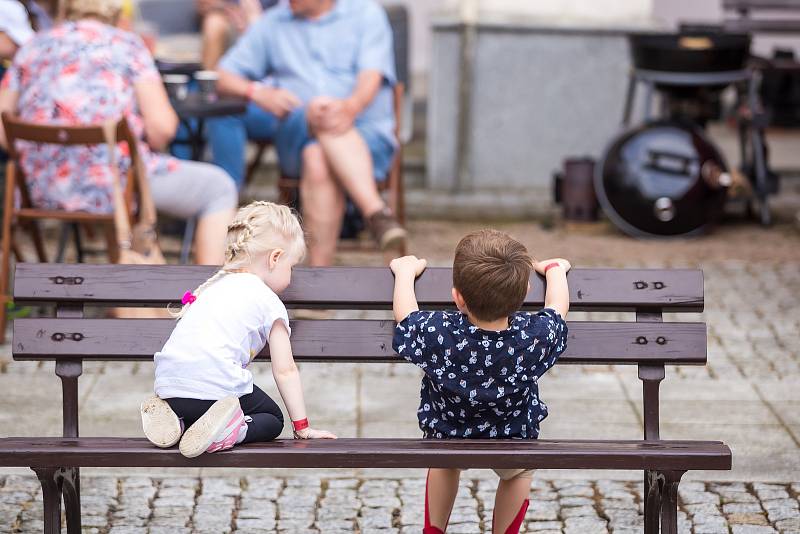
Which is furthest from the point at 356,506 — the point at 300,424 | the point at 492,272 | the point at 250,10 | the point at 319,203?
the point at 250,10

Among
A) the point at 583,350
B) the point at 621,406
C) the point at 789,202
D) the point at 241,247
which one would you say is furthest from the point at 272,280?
the point at 789,202

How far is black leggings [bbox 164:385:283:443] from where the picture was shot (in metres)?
3.13

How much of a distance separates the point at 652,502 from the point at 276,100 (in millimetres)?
3569

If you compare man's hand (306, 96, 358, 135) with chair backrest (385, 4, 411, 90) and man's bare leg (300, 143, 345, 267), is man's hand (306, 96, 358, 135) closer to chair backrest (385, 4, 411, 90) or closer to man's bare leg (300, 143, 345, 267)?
man's bare leg (300, 143, 345, 267)

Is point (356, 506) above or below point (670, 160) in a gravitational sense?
below

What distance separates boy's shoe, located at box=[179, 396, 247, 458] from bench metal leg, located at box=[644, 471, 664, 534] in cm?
105

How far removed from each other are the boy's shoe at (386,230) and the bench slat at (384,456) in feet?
10.0

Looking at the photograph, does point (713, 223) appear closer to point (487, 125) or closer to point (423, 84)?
point (487, 125)

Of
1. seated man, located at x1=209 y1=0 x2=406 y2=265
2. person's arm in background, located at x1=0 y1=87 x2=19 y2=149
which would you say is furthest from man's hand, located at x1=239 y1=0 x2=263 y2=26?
person's arm in background, located at x1=0 y1=87 x2=19 y2=149

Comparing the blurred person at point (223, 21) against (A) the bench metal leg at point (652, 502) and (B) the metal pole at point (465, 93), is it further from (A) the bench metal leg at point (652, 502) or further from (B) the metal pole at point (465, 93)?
(A) the bench metal leg at point (652, 502)

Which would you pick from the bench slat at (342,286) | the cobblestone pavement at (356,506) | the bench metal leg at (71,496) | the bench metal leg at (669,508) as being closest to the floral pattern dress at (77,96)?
the cobblestone pavement at (356,506)

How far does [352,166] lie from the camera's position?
20.6 feet

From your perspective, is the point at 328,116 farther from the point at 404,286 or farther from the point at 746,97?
the point at 746,97

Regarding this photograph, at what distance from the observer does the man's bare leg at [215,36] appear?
9.21m
